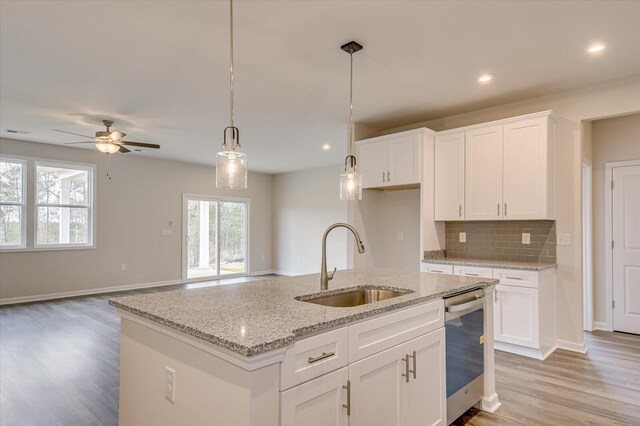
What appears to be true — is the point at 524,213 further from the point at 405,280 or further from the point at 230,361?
the point at 230,361

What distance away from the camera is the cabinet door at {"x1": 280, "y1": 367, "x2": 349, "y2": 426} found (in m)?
1.30

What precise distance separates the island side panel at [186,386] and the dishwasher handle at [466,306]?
4.35ft

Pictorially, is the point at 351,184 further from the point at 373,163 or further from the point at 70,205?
the point at 70,205

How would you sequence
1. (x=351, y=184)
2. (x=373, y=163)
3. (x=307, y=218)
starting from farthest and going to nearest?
(x=307, y=218), (x=373, y=163), (x=351, y=184)

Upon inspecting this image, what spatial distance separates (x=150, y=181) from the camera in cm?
750

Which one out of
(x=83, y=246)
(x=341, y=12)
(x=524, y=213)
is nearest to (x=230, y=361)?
(x=341, y=12)

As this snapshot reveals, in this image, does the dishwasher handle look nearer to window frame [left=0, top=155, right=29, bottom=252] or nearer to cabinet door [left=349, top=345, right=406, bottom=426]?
cabinet door [left=349, top=345, right=406, bottom=426]

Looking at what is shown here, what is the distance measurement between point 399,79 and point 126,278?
6.38m

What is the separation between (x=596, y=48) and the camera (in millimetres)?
2900

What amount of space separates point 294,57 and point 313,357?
98.2 inches

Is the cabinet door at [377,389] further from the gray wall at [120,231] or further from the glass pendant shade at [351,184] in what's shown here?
the gray wall at [120,231]

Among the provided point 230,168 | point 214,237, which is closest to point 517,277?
point 230,168

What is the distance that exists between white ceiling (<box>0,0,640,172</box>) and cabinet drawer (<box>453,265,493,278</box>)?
1.83 m

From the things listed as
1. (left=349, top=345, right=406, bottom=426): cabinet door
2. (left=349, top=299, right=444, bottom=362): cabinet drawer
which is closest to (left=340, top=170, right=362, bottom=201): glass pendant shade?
(left=349, top=299, right=444, bottom=362): cabinet drawer
